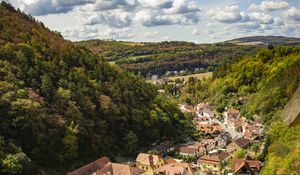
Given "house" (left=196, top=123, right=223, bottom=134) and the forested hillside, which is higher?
the forested hillside

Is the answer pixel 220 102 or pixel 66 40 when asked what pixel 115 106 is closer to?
pixel 66 40

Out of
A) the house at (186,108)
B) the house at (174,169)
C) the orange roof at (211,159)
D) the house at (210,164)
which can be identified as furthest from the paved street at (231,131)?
the house at (174,169)

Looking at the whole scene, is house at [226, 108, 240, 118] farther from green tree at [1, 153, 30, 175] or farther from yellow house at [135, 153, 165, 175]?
green tree at [1, 153, 30, 175]

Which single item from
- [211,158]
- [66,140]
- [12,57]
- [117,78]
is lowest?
[211,158]

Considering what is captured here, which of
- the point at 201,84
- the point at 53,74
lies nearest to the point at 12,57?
the point at 53,74

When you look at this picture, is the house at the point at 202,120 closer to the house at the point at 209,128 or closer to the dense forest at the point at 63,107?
the house at the point at 209,128

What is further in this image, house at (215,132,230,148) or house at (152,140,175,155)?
house at (215,132,230,148)

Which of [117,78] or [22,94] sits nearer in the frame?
[22,94]

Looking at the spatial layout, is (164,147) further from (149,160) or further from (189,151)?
(149,160)

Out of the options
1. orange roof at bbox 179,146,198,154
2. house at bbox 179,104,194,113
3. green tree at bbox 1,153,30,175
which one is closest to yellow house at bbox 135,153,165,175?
orange roof at bbox 179,146,198,154
